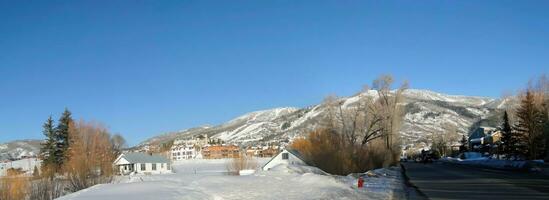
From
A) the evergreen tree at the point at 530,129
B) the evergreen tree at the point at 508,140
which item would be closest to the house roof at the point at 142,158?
the evergreen tree at the point at 508,140

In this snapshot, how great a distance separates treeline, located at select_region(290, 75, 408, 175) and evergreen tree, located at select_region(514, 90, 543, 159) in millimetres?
13476

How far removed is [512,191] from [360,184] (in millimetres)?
7434

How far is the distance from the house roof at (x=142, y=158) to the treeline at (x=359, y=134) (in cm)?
4700

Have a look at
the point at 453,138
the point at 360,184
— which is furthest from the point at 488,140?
the point at 360,184

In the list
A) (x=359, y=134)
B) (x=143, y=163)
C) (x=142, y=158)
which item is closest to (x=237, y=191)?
(x=359, y=134)

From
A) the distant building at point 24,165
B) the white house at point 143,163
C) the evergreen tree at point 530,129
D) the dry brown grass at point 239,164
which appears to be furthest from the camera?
the white house at point 143,163

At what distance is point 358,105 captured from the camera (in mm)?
65688

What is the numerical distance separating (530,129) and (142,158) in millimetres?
77898

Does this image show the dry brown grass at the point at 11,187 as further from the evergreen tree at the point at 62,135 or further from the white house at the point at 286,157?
the evergreen tree at the point at 62,135

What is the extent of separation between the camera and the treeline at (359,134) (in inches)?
1897

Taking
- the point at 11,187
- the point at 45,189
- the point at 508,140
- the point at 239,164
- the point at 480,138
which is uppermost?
the point at 480,138

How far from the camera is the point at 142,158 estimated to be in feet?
384

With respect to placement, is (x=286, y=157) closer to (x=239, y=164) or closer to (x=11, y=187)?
(x=239, y=164)

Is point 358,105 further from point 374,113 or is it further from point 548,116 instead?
point 548,116
